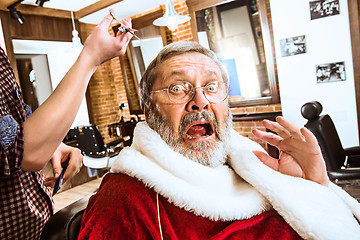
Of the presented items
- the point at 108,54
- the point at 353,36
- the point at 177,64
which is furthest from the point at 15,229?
the point at 353,36

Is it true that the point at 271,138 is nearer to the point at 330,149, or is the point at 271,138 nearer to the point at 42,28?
the point at 330,149

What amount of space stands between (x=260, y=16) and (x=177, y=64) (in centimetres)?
365

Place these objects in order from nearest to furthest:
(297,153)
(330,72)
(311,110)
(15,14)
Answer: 1. (297,153)
2. (311,110)
3. (330,72)
4. (15,14)

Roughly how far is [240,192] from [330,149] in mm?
1971

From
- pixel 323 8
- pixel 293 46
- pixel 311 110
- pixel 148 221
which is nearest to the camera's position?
pixel 148 221

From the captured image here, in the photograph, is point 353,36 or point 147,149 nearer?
point 147,149

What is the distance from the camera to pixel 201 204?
1074 millimetres

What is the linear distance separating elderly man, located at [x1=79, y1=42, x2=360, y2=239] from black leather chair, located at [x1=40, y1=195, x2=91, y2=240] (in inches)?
2.8

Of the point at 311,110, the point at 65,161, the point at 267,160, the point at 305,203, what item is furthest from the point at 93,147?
the point at 305,203

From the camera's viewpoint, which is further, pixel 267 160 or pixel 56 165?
pixel 267 160

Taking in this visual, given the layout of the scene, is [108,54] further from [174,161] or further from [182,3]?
[182,3]

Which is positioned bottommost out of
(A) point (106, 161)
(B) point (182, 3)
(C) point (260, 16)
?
(A) point (106, 161)

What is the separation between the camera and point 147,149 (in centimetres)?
119

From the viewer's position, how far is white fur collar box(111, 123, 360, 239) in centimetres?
107
